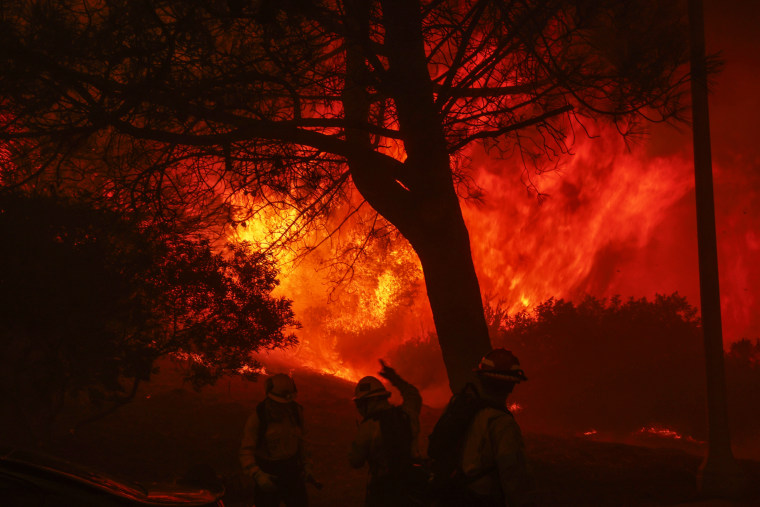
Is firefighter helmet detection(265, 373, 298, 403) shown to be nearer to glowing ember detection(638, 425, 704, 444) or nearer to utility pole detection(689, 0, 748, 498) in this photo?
utility pole detection(689, 0, 748, 498)

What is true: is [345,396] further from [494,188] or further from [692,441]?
[494,188]

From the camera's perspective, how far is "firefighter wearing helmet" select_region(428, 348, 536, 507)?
10.7ft

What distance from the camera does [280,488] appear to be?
501cm

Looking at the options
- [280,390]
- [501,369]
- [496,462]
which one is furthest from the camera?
[280,390]

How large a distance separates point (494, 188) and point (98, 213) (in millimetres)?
16769

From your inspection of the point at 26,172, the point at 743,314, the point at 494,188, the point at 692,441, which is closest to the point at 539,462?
the point at 26,172

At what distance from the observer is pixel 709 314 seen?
805 cm

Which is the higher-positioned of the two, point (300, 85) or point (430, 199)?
point (300, 85)

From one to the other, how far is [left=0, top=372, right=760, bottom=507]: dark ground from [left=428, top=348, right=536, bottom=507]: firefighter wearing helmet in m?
3.72

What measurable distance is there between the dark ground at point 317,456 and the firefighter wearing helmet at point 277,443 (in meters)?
2.82

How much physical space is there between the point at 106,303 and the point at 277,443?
3.03 metres

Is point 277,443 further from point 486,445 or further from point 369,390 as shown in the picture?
point 486,445

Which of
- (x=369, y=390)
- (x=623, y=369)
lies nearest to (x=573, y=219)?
(x=623, y=369)

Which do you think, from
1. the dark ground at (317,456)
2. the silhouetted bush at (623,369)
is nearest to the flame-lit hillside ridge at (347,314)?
the silhouetted bush at (623,369)
